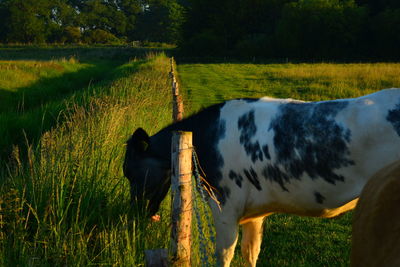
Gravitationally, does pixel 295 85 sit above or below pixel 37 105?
above

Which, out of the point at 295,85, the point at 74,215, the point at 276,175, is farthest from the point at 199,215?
the point at 295,85

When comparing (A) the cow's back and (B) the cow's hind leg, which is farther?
(B) the cow's hind leg

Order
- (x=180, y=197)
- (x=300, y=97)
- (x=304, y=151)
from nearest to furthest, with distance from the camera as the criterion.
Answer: (x=180, y=197), (x=304, y=151), (x=300, y=97)

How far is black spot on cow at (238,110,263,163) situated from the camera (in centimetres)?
337

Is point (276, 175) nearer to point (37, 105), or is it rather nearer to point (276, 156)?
point (276, 156)

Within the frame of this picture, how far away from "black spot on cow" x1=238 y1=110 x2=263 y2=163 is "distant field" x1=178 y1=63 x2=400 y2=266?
5.07 feet

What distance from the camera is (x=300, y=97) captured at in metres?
15.8

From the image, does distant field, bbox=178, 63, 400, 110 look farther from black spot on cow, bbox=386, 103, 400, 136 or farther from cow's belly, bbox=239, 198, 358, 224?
black spot on cow, bbox=386, 103, 400, 136

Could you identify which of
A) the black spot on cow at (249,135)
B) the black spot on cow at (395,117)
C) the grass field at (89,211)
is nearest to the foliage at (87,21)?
the grass field at (89,211)

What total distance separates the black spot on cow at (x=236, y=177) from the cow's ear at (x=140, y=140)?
0.91 metres

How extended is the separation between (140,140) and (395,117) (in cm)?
221

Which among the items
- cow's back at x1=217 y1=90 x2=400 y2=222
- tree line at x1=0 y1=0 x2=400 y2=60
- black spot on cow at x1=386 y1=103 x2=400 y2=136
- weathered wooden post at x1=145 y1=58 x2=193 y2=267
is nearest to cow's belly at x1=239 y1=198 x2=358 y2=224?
cow's back at x1=217 y1=90 x2=400 y2=222

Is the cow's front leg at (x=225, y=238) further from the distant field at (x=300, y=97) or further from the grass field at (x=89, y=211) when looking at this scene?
the distant field at (x=300, y=97)

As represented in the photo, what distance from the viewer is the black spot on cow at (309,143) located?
3.01m
